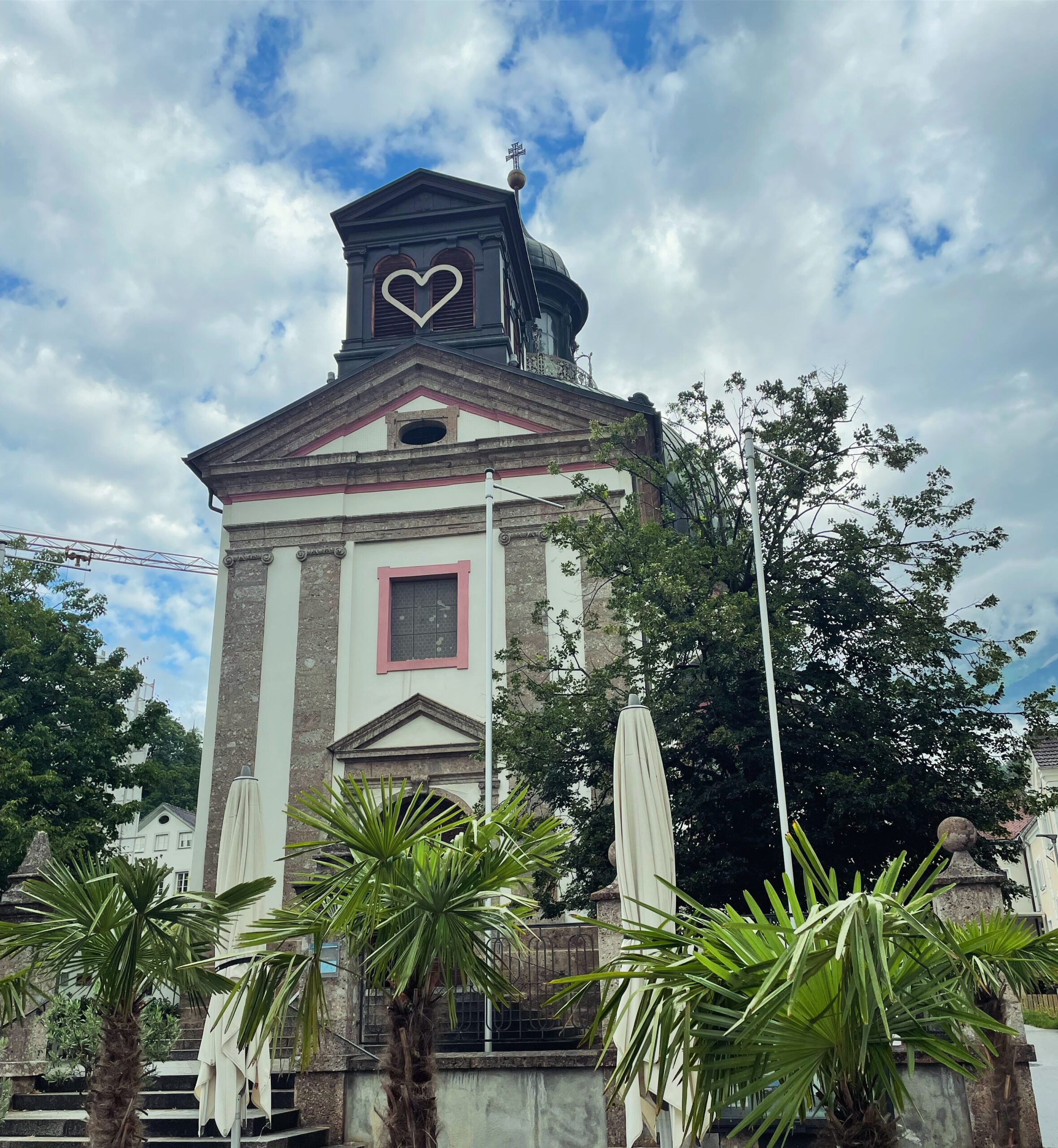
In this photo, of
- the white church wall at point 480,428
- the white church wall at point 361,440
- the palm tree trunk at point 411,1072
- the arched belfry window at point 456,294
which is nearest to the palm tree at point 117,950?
the palm tree trunk at point 411,1072

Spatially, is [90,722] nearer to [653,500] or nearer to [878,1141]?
[653,500]

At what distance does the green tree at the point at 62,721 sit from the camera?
22.3m

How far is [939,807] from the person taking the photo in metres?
15.3

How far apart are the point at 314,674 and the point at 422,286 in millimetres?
10672

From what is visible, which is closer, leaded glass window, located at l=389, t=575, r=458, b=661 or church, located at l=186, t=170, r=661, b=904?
church, located at l=186, t=170, r=661, b=904

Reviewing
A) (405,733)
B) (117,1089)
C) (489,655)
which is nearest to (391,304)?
(405,733)

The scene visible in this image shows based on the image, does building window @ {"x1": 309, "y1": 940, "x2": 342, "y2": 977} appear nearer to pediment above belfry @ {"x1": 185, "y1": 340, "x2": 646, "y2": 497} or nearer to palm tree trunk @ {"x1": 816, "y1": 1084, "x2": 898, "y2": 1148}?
palm tree trunk @ {"x1": 816, "y1": 1084, "x2": 898, "y2": 1148}

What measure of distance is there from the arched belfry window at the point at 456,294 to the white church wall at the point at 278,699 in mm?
7290

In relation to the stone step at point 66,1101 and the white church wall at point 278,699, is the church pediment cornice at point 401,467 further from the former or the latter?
the stone step at point 66,1101

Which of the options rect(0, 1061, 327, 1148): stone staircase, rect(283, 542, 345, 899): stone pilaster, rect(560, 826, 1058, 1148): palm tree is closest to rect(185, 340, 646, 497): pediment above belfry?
rect(283, 542, 345, 899): stone pilaster

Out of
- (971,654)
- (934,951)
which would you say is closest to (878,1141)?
(934,951)

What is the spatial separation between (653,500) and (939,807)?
1068 cm

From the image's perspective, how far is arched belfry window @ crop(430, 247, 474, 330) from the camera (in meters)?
27.2

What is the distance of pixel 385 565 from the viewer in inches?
915
